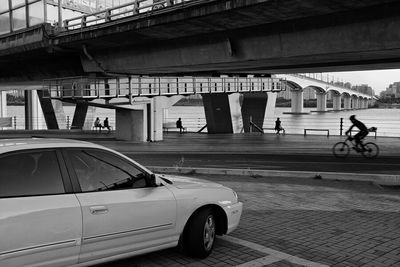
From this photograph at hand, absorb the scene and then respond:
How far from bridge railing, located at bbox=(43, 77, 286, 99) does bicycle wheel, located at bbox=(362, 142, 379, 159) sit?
12645mm

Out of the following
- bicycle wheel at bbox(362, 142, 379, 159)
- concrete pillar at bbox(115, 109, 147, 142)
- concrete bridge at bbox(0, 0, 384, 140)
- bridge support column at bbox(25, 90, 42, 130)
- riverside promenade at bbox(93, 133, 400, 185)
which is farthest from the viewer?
bridge support column at bbox(25, 90, 42, 130)

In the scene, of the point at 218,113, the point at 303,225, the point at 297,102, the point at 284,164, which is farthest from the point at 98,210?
the point at 297,102

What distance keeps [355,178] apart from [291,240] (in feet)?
17.9

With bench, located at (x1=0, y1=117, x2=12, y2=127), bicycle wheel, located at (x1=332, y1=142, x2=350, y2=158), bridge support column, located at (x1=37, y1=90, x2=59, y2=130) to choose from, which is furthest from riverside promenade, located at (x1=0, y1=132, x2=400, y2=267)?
bench, located at (x1=0, y1=117, x2=12, y2=127)

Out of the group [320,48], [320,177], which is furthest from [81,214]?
[320,48]

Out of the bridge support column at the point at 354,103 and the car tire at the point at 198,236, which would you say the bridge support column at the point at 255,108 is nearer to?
the car tire at the point at 198,236

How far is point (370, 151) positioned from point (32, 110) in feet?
129

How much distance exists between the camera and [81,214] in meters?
3.98

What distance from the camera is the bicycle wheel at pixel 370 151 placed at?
17078 millimetres

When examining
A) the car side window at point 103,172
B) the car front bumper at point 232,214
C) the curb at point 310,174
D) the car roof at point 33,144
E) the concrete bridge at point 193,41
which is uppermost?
the concrete bridge at point 193,41

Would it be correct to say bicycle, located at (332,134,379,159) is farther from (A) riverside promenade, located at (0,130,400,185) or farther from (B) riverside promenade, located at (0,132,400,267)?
(B) riverside promenade, located at (0,132,400,267)

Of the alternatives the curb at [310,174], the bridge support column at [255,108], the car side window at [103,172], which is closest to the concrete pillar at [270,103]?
the bridge support column at [255,108]

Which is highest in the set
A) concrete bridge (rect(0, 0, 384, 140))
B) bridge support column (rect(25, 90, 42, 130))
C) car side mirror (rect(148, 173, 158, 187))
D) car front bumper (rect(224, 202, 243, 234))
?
concrete bridge (rect(0, 0, 384, 140))

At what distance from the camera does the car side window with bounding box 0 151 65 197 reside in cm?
371
